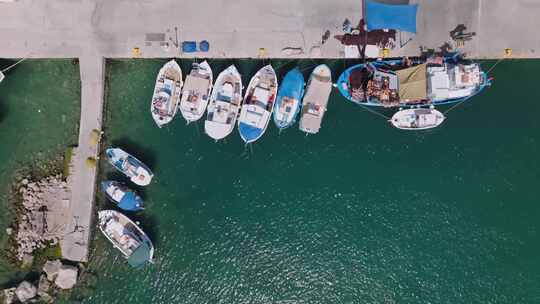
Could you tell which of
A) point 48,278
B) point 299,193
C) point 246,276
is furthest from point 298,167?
point 48,278

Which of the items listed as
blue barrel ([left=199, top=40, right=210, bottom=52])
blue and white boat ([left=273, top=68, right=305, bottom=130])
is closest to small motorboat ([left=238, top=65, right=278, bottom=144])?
blue and white boat ([left=273, top=68, right=305, bottom=130])

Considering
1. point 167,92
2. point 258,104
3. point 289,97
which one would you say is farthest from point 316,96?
point 167,92

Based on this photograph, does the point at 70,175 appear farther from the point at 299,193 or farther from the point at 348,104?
the point at 348,104

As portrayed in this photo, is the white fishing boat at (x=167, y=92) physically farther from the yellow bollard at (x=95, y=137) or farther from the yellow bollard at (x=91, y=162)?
the yellow bollard at (x=91, y=162)

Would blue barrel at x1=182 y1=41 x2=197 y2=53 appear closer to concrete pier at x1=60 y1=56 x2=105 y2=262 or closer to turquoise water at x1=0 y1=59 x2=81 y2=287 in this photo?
concrete pier at x1=60 y1=56 x2=105 y2=262

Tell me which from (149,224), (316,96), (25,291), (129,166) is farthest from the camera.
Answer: (149,224)

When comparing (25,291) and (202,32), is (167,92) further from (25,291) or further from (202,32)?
(25,291)

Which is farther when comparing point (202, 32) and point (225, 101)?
point (202, 32)

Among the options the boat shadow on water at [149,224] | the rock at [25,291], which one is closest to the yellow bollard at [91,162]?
the boat shadow on water at [149,224]
